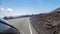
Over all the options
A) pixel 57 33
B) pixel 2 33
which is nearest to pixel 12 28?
pixel 2 33

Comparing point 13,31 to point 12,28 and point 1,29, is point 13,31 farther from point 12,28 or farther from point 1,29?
point 1,29

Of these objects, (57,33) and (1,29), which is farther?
(57,33)

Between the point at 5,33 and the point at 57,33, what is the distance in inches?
351

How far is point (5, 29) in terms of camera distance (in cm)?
505

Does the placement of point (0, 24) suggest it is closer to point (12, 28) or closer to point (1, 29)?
point (1, 29)

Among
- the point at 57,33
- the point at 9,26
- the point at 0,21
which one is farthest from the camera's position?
the point at 57,33

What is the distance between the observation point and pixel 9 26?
202 inches

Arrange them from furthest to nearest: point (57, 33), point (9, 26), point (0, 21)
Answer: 1. point (57, 33)
2. point (9, 26)
3. point (0, 21)

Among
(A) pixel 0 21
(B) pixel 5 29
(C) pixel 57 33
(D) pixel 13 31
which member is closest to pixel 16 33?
(D) pixel 13 31

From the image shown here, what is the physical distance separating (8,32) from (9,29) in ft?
0.65

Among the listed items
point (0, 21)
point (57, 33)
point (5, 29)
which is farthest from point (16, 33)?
point (57, 33)

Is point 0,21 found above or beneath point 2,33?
above

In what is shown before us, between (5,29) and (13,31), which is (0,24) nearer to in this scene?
(5,29)

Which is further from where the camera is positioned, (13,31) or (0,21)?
(13,31)
